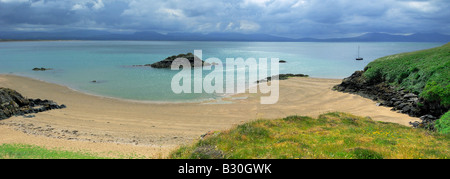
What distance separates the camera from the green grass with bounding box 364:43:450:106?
2793 centimetres

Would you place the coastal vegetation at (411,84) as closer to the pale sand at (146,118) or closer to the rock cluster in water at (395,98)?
the rock cluster in water at (395,98)

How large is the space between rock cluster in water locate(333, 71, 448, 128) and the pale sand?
1338 millimetres

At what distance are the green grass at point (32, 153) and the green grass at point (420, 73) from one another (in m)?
31.6

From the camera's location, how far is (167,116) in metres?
31.0

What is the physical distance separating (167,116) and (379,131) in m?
21.3

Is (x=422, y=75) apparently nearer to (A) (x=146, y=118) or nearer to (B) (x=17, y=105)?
(A) (x=146, y=118)

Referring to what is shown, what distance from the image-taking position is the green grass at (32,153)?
1614 cm

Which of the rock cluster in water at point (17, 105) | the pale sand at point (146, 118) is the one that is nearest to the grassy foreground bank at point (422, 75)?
the pale sand at point (146, 118)

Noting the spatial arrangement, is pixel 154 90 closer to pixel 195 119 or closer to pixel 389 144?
pixel 195 119

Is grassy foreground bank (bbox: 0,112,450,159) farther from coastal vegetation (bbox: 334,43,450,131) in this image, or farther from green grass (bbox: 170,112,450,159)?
coastal vegetation (bbox: 334,43,450,131)

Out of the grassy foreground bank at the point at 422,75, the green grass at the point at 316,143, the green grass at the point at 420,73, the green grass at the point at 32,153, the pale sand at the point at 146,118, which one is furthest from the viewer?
the green grass at the point at 420,73

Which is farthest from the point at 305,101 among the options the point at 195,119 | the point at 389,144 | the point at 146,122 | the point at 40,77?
the point at 40,77

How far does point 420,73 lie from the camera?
34.7m


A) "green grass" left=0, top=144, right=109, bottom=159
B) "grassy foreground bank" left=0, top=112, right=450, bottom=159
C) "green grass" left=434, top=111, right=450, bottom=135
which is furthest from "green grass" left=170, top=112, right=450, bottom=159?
"green grass" left=0, top=144, right=109, bottom=159
